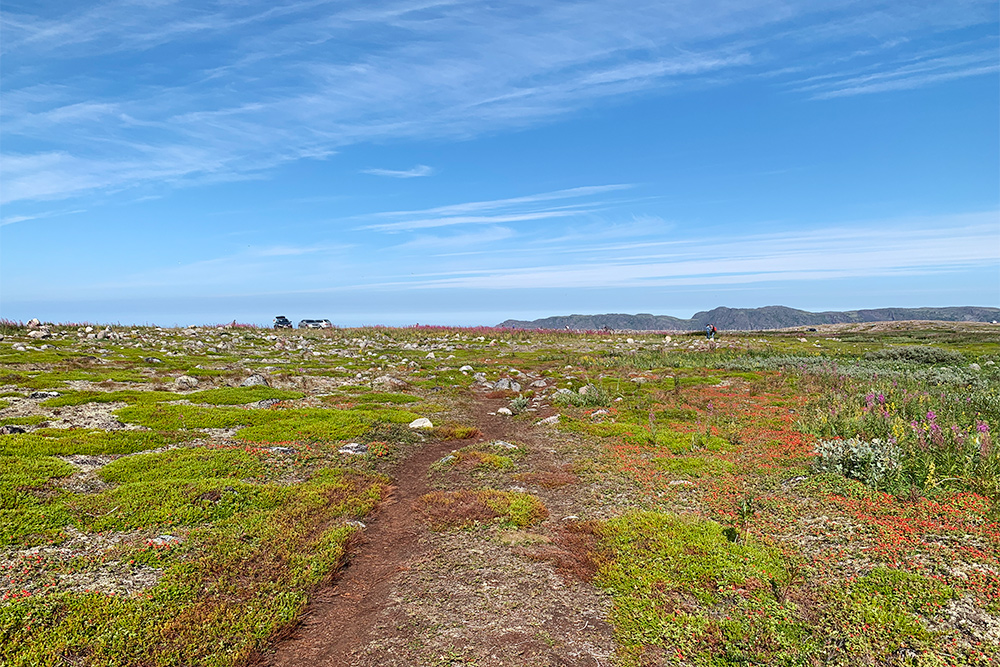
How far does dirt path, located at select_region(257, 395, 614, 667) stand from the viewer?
6719 millimetres

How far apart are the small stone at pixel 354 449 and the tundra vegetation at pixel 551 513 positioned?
0.40 ft

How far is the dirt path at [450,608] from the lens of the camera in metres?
6.72

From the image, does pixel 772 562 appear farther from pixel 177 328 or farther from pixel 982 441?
pixel 177 328

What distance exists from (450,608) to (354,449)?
8862 millimetres

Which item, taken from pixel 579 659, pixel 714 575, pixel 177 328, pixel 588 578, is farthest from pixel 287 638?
pixel 177 328

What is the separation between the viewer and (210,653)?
6.60 metres

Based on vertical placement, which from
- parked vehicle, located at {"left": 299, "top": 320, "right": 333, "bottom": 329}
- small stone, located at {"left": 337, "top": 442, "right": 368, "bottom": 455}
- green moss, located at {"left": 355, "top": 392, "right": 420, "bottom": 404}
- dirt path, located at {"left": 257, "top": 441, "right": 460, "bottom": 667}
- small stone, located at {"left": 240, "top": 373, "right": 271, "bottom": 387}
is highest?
parked vehicle, located at {"left": 299, "top": 320, "right": 333, "bottom": 329}

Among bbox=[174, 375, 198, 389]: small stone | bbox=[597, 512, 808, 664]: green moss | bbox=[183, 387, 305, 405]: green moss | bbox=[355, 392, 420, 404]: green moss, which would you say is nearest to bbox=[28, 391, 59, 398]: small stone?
bbox=[183, 387, 305, 405]: green moss

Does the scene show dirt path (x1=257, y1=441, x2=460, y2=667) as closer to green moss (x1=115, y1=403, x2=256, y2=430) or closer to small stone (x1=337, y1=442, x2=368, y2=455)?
small stone (x1=337, y1=442, x2=368, y2=455)

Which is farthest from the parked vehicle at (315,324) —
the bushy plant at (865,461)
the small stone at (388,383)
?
the bushy plant at (865,461)

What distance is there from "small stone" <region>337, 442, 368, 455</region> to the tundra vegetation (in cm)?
12

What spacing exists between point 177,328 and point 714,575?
222 ft

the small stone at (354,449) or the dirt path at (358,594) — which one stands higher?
the small stone at (354,449)

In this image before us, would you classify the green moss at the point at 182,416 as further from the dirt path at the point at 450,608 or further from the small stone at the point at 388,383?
the dirt path at the point at 450,608
